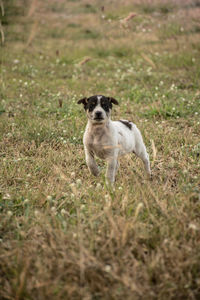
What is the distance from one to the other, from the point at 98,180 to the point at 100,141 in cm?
65

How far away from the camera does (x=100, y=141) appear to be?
4.15 meters

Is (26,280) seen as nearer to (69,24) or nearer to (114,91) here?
(114,91)

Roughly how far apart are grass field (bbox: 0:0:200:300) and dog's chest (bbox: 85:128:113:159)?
1.29ft

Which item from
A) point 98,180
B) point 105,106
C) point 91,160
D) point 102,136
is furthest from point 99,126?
point 98,180

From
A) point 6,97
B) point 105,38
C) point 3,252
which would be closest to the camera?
point 3,252

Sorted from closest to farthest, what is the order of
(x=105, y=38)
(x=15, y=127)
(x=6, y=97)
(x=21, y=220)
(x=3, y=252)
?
1. (x=3, y=252)
2. (x=21, y=220)
3. (x=15, y=127)
4. (x=6, y=97)
5. (x=105, y=38)

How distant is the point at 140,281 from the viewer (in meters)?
2.51

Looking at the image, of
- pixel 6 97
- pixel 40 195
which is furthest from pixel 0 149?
pixel 6 97

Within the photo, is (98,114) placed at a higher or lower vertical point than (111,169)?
higher

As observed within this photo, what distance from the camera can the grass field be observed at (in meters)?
2.52

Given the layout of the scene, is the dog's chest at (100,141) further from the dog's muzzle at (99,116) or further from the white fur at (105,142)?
the dog's muzzle at (99,116)

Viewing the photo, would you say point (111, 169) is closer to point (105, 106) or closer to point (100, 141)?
point (100, 141)

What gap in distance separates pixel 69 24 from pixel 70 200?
15405 mm

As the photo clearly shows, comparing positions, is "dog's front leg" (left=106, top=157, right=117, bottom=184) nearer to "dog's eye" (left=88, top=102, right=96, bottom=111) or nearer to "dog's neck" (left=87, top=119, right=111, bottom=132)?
"dog's neck" (left=87, top=119, right=111, bottom=132)
